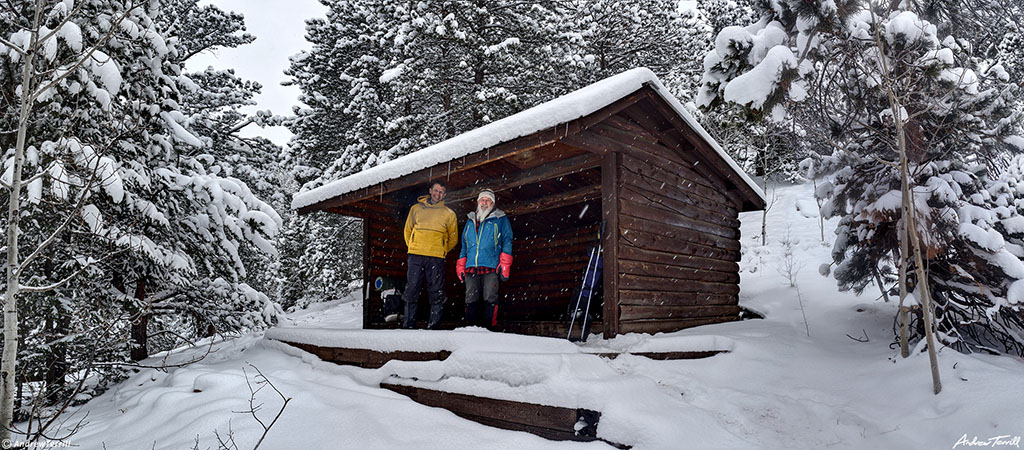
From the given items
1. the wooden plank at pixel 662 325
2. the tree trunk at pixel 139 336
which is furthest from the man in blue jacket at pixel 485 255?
the tree trunk at pixel 139 336

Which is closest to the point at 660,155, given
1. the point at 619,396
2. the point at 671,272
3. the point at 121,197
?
the point at 671,272

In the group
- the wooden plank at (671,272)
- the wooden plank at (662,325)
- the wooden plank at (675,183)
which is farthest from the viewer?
the wooden plank at (675,183)

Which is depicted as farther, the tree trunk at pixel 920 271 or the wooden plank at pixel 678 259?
the wooden plank at pixel 678 259

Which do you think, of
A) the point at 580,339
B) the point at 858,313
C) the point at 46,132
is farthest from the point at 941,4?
the point at 46,132

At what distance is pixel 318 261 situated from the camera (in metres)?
19.7

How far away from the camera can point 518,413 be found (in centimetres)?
456

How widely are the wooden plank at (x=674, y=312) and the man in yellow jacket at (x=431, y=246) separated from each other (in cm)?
239

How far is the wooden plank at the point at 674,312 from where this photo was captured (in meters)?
6.50

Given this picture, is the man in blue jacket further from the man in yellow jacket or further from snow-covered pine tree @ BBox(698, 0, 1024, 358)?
snow-covered pine tree @ BBox(698, 0, 1024, 358)

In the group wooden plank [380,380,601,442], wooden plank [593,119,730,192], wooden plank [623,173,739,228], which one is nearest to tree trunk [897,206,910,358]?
wooden plank [623,173,739,228]

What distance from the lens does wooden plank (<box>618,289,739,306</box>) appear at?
6512mm

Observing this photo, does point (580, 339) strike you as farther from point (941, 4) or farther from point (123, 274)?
point (123, 274)

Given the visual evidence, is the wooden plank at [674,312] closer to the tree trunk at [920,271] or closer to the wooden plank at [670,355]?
the wooden plank at [670,355]

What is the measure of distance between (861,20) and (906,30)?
0.73 meters
